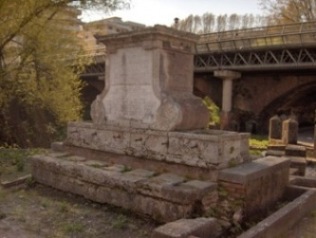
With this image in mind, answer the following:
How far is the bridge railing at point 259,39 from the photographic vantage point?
19719 millimetres

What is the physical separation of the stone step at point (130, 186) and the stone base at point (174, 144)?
0.29 metres

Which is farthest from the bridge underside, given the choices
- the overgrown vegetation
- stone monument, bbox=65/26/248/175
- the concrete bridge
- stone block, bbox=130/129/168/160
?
stone block, bbox=130/129/168/160

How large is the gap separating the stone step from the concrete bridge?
1582 cm

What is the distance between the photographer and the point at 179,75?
253 inches

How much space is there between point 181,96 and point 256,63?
1759 centimetres

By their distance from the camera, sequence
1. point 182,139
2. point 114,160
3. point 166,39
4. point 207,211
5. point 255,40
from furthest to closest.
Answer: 1. point 255,40
2. point 114,160
3. point 166,39
4. point 182,139
5. point 207,211

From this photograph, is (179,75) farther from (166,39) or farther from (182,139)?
(182,139)

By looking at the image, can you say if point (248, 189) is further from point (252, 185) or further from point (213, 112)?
point (213, 112)

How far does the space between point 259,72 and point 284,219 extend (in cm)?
2094

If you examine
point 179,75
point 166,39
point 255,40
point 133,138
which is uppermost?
point 255,40

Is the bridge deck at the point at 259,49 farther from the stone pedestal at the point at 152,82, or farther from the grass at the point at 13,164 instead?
the stone pedestal at the point at 152,82

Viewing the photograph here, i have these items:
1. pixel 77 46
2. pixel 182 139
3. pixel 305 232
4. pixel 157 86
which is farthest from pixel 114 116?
pixel 77 46

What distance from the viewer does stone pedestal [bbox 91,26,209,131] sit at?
604 centimetres

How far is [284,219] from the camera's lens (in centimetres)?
501
